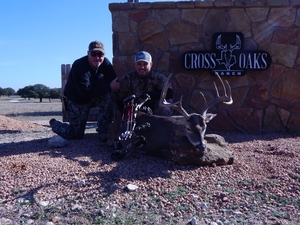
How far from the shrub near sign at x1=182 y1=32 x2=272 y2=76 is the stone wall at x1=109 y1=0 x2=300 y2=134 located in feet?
0.45

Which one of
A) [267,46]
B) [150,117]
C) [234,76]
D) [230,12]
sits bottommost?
[150,117]

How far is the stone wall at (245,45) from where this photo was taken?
8.33m

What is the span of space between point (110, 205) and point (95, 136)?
144 inches

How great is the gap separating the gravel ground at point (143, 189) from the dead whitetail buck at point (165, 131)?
18 centimetres

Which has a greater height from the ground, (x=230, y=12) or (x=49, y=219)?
(x=230, y=12)

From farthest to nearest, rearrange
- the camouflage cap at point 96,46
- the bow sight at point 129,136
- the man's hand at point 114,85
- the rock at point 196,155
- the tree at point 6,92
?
the tree at point 6,92, the camouflage cap at point 96,46, the man's hand at point 114,85, the bow sight at point 129,136, the rock at point 196,155

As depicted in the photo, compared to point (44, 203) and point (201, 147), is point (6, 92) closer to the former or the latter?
point (201, 147)

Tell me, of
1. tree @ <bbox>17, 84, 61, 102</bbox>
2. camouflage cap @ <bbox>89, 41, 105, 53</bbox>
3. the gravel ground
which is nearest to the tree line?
tree @ <bbox>17, 84, 61, 102</bbox>

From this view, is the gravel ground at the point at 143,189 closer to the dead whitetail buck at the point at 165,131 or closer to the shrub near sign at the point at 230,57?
the dead whitetail buck at the point at 165,131

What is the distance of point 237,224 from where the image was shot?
13.1 ft

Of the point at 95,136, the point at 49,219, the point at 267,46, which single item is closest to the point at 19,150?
the point at 95,136

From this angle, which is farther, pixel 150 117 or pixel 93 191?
pixel 150 117

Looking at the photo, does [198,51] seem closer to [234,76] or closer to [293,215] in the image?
[234,76]

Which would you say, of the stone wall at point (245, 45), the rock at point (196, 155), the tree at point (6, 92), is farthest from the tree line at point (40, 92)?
the rock at point (196, 155)
